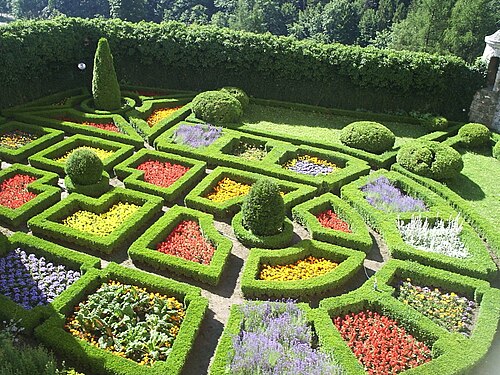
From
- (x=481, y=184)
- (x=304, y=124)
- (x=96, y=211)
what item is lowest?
(x=96, y=211)

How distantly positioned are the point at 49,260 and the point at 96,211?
247cm

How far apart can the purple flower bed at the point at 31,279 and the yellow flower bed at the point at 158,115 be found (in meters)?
10.6

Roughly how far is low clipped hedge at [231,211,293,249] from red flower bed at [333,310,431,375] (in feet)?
10.5

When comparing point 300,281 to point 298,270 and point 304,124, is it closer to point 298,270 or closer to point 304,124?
point 298,270

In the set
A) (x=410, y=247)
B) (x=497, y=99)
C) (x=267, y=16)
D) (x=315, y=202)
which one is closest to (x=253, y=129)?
(x=315, y=202)

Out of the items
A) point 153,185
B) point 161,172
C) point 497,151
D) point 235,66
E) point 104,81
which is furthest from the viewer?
point 235,66

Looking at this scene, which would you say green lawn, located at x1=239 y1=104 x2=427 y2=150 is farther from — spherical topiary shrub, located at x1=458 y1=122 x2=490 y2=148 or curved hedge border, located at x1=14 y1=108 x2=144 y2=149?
curved hedge border, located at x1=14 y1=108 x2=144 y2=149

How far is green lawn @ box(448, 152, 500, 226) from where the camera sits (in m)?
16.3

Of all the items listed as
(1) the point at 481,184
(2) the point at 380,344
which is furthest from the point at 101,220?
(1) the point at 481,184

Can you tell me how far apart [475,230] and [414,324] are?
18.3ft

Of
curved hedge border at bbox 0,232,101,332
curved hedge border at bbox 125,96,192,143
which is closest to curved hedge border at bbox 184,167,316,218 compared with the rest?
curved hedge border at bbox 0,232,101,332

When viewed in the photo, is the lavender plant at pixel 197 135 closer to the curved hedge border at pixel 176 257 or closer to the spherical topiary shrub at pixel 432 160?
the curved hedge border at pixel 176 257

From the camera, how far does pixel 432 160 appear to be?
A: 18.0 metres

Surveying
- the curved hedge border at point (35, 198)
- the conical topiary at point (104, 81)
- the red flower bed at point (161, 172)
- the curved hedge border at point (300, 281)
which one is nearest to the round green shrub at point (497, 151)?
the curved hedge border at point (300, 281)
